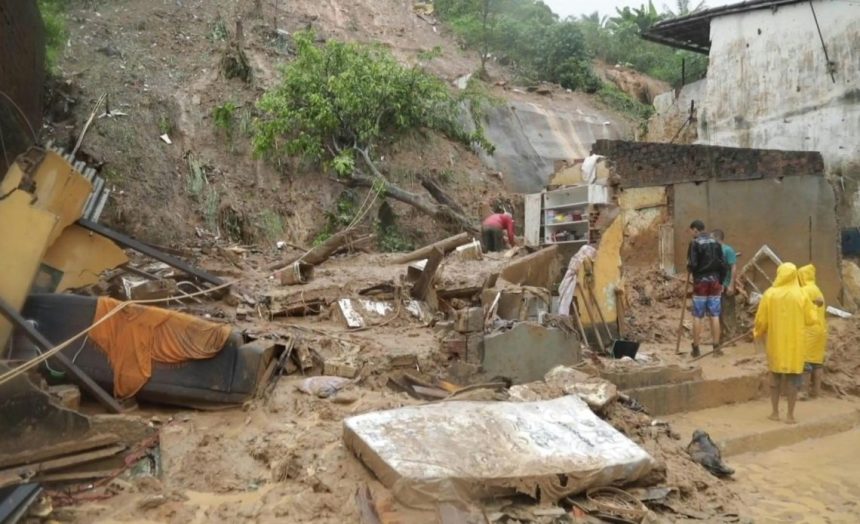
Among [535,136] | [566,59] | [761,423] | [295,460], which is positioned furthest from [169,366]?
[566,59]

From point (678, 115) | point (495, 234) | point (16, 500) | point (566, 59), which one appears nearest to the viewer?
point (16, 500)

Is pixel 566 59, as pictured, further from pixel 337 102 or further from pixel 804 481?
pixel 804 481

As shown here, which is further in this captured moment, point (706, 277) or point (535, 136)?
point (535, 136)

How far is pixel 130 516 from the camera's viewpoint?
403 cm

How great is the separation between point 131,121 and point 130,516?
12375mm

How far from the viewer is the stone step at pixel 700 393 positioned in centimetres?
725

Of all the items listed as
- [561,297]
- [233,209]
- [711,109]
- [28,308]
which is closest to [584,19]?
[711,109]

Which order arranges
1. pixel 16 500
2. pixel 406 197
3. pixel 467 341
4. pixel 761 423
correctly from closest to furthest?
pixel 16 500
pixel 467 341
pixel 761 423
pixel 406 197

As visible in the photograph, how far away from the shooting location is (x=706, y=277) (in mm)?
8758

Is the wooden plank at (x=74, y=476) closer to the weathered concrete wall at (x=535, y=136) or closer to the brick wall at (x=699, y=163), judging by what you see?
the brick wall at (x=699, y=163)

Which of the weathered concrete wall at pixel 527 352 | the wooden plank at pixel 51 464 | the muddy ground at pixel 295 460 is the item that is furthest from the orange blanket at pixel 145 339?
the weathered concrete wall at pixel 527 352

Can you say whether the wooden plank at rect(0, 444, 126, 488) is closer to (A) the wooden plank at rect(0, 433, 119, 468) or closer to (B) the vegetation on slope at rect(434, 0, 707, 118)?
(A) the wooden plank at rect(0, 433, 119, 468)

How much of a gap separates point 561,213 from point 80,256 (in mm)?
9257

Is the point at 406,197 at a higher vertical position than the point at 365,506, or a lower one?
higher
